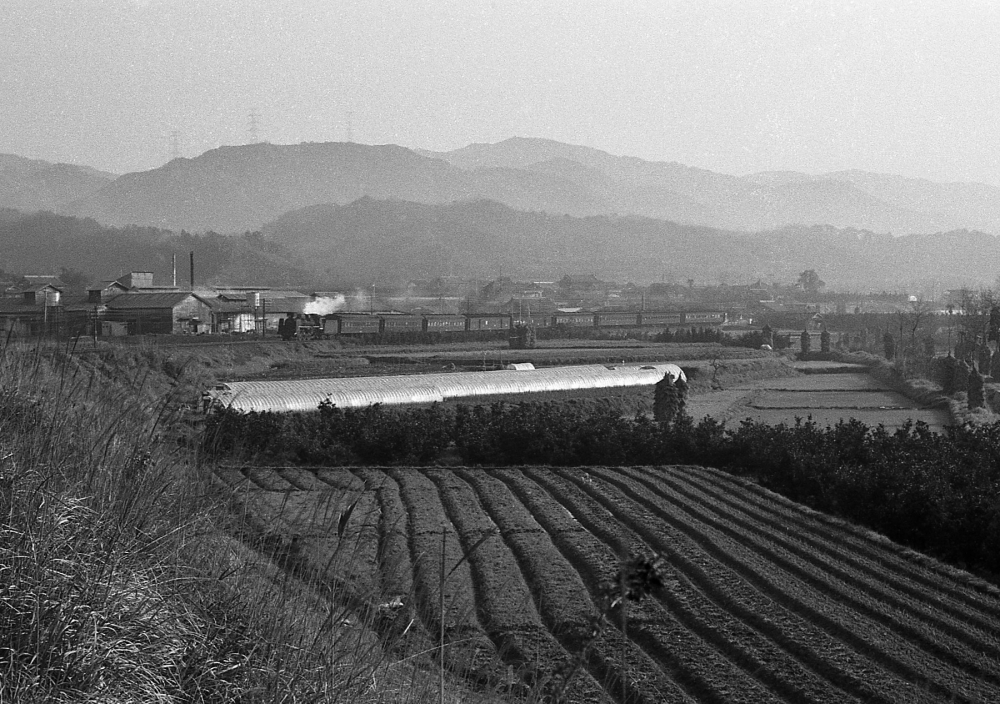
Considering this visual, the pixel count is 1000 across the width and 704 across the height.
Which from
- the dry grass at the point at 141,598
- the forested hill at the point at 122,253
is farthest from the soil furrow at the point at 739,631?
the forested hill at the point at 122,253

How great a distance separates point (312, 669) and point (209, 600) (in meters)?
0.61

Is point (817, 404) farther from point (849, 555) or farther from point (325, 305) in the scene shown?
point (325, 305)

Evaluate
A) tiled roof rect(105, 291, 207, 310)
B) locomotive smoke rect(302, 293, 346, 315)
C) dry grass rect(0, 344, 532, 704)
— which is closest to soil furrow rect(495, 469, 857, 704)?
dry grass rect(0, 344, 532, 704)

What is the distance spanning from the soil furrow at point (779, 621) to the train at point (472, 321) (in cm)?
3981

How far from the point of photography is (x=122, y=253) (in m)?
A: 97.4

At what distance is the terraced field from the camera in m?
7.67

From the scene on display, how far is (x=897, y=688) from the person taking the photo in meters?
8.23

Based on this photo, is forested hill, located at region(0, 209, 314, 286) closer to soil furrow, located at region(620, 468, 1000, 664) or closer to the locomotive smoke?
the locomotive smoke

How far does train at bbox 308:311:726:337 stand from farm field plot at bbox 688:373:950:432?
828 inches

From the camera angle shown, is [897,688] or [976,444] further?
[976,444]

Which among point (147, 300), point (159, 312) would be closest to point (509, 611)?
point (159, 312)

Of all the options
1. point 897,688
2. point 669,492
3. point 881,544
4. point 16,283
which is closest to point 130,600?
point 897,688

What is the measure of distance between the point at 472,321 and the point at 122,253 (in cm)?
4489

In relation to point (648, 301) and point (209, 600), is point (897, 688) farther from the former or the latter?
point (648, 301)
